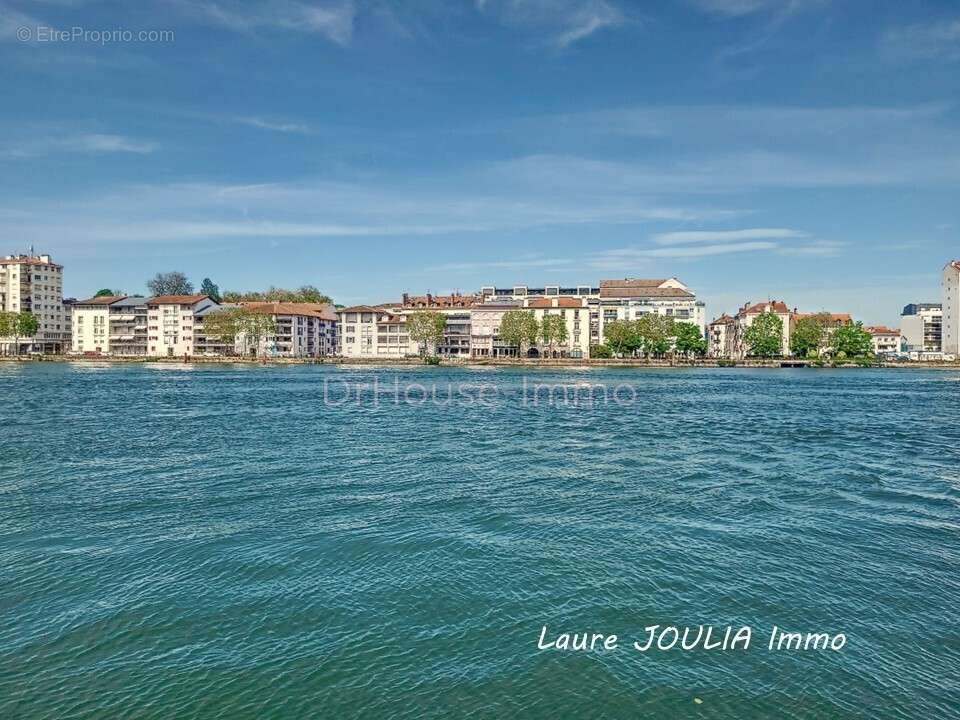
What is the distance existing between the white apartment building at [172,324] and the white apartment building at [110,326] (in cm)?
248

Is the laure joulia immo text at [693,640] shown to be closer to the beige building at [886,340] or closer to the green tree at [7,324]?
the green tree at [7,324]

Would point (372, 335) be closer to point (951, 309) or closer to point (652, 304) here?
point (652, 304)

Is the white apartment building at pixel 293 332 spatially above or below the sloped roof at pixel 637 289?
below

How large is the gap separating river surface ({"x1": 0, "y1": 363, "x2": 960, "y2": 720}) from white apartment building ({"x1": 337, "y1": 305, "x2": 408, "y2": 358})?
A: 110022mm

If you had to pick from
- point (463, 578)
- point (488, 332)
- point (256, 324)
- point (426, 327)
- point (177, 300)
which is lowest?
point (463, 578)

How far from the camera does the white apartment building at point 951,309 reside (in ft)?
475

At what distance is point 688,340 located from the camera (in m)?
123

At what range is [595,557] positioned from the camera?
13.0 meters

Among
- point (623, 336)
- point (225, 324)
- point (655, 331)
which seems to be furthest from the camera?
point (225, 324)

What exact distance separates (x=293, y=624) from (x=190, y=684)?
70.7 inches

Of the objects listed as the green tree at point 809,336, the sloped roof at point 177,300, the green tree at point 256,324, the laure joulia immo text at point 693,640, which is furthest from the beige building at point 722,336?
the laure joulia immo text at point 693,640

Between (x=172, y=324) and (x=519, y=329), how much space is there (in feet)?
215

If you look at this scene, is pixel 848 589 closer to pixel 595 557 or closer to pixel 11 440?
pixel 595 557

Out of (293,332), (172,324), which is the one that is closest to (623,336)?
(293,332)
